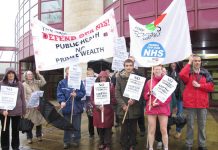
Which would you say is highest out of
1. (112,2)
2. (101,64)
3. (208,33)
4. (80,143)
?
(112,2)

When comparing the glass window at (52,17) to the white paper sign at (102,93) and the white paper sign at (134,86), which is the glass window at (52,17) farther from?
the white paper sign at (134,86)

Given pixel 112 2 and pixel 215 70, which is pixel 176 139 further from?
pixel 112 2

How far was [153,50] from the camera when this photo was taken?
657 centimetres

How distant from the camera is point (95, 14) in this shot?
57.4ft

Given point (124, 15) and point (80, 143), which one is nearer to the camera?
point (80, 143)

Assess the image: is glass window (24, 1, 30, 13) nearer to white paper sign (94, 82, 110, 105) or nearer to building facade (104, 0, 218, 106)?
building facade (104, 0, 218, 106)

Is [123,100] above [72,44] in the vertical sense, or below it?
below

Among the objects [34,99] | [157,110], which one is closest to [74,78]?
[34,99]

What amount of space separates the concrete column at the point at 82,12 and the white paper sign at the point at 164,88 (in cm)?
1120

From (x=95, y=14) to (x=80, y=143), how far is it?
35.9 ft

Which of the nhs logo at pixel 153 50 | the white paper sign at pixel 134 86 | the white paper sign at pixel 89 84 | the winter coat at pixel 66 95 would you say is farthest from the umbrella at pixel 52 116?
the nhs logo at pixel 153 50

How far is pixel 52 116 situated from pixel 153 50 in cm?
282

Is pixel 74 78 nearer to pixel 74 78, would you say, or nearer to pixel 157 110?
pixel 74 78

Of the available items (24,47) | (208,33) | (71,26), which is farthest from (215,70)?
(24,47)
